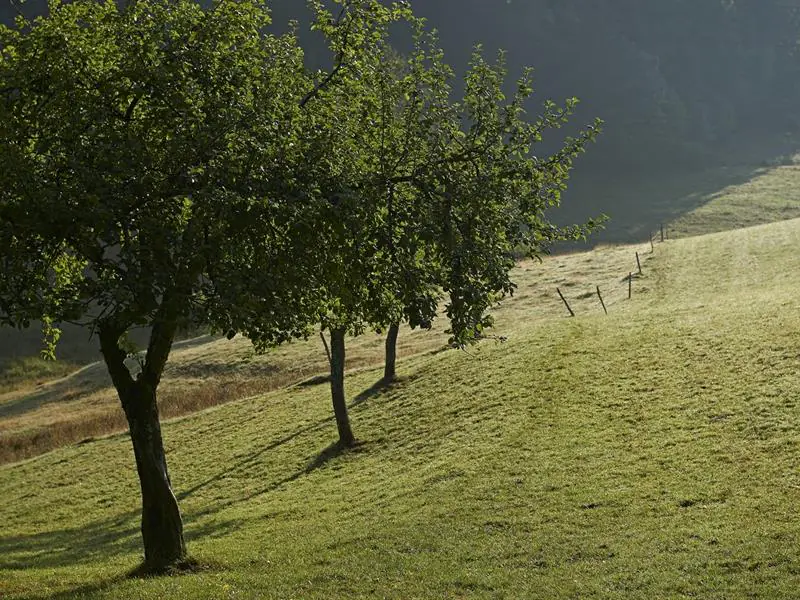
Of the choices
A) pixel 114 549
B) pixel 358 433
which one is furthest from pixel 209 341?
pixel 114 549

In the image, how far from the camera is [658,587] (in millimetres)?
19172

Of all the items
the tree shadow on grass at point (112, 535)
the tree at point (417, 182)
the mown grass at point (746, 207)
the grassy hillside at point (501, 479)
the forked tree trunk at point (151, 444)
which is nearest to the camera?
the tree at point (417, 182)

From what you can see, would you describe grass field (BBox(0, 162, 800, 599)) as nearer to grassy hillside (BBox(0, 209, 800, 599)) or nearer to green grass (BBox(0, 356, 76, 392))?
grassy hillside (BBox(0, 209, 800, 599))

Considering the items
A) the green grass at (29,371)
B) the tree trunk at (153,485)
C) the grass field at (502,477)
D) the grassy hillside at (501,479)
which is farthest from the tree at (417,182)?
the green grass at (29,371)

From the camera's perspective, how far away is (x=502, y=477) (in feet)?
101

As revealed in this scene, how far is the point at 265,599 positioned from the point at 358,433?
24607mm

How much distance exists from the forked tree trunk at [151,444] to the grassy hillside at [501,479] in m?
1.20

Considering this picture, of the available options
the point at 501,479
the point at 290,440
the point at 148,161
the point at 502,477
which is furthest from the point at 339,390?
the point at 148,161

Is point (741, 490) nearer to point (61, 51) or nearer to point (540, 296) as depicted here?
point (61, 51)

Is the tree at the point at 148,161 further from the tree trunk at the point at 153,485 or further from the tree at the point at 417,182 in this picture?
the tree trunk at the point at 153,485

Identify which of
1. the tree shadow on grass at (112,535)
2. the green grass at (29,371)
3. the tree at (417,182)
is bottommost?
the tree shadow on grass at (112,535)

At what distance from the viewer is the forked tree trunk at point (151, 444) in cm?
2155

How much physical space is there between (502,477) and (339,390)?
12870 mm

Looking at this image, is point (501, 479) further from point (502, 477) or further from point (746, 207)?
point (746, 207)
